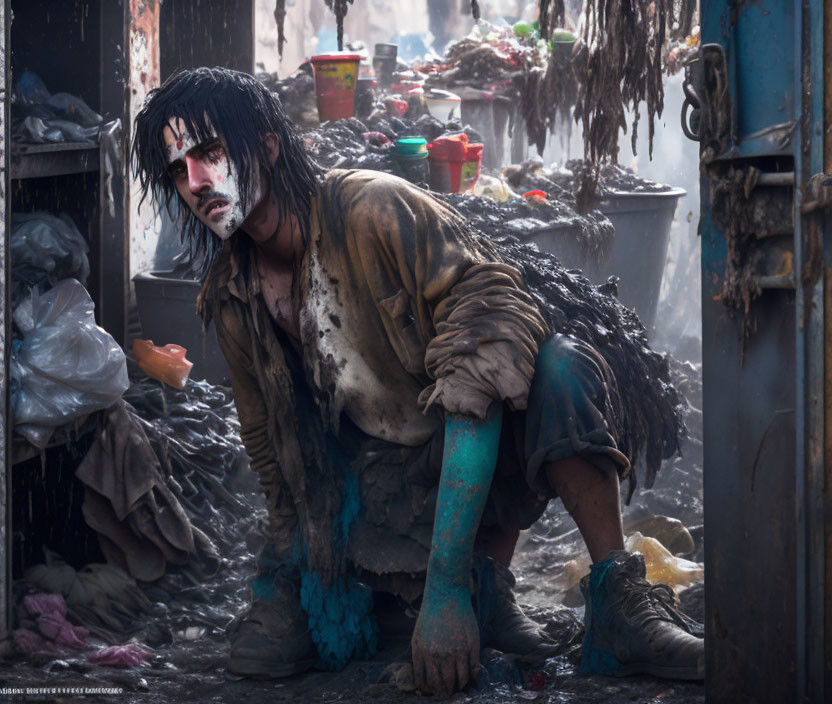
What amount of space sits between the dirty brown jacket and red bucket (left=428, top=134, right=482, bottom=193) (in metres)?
2.92

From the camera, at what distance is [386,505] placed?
266 cm

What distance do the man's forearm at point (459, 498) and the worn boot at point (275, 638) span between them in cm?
63

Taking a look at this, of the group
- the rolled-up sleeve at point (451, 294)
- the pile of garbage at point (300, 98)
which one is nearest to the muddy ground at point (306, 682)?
the rolled-up sleeve at point (451, 294)

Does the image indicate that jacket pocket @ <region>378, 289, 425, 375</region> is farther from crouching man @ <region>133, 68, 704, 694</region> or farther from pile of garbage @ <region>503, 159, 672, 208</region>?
pile of garbage @ <region>503, 159, 672, 208</region>

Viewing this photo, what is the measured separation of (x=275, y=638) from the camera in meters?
2.69

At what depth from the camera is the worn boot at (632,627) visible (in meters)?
2.14

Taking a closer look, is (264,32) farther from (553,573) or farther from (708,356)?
(708,356)

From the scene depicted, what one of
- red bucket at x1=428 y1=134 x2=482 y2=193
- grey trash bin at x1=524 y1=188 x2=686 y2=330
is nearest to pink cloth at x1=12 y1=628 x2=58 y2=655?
red bucket at x1=428 y1=134 x2=482 y2=193

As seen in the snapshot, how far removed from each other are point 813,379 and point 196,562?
2.48 metres

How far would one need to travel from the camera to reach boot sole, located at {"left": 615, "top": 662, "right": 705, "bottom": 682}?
2.10 meters

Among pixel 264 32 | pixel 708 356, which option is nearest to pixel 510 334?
pixel 708 356

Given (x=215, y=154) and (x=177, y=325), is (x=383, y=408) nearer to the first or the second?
(x=215, y=154)

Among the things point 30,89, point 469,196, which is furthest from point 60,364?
point 469,196

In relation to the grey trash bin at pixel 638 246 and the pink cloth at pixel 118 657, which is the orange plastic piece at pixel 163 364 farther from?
A: the grey trash bin at pixel 638 246
